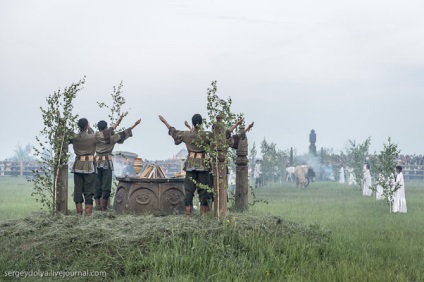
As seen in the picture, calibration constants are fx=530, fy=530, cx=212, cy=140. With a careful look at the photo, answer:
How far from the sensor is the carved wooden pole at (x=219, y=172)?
9.70 meters

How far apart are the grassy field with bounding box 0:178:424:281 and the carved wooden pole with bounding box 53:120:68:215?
49 cm

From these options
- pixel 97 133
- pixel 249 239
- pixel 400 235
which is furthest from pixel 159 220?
pixel 400 235

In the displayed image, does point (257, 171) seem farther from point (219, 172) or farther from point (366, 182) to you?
point (219, 172)

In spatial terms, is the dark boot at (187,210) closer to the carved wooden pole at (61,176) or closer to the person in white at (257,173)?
the carved wooden pole at (61,176)

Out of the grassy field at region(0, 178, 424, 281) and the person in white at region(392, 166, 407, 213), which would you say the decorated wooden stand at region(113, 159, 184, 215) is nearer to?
the grassy field at region(0, 178, 424, 281)

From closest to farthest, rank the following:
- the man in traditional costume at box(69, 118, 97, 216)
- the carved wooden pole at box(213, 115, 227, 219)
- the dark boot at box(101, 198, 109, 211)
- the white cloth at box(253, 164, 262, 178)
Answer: the carved wooden pole at box(213, 115, 227, 219) → the man in traditional costume at box(69, 118, 97, 216) → the dark boot at box(101, 198, 109, 211) → the white cloth at box(253, 164, 262, 178)

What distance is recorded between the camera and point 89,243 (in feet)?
27.0

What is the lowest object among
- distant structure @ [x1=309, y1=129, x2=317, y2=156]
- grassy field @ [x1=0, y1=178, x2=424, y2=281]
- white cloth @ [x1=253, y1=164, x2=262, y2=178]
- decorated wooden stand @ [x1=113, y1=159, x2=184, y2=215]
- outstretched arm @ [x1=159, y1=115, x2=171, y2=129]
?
grassy field @ [x1=0, y1=178, x2=424, y2=281]

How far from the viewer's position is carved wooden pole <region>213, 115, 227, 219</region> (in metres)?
9.70

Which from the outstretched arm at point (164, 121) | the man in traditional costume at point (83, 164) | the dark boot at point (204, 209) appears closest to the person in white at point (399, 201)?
the dark boot at point (204, 209)

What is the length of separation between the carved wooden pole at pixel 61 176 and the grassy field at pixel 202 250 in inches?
19.4

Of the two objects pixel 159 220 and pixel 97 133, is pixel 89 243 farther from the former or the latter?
pixel 97 133

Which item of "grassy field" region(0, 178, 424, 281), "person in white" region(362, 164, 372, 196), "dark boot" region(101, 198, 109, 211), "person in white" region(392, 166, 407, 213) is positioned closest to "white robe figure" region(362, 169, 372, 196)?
"person in white" region(362, 164, 372, 196)

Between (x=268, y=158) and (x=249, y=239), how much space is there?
2839cm
